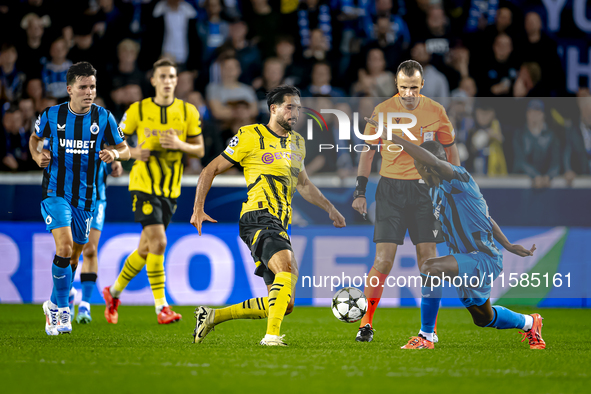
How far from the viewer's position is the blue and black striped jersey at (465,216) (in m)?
5.47

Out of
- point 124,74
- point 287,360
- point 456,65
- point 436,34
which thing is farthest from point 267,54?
point 287,360

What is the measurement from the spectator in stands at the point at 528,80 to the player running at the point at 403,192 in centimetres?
396

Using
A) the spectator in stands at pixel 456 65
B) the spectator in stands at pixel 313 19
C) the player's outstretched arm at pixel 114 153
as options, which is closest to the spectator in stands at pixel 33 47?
the spectator in stands at pixel 313 19

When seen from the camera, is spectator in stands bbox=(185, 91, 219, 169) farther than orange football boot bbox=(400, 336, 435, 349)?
Yes

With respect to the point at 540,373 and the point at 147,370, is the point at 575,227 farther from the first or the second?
the point at 147,370

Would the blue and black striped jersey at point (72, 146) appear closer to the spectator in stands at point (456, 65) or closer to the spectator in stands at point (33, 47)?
the spectator in stands at point (33, 47)

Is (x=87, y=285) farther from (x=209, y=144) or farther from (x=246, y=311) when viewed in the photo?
(x=246, y=311)

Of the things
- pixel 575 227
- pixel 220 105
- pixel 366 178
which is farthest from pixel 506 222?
pixel 220 105

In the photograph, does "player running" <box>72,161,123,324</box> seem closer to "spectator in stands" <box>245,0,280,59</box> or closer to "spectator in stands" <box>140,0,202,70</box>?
"spectator in stands" <box>140,0,202,70</box>

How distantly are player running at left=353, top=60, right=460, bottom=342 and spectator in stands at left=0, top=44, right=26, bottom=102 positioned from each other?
19.8ft

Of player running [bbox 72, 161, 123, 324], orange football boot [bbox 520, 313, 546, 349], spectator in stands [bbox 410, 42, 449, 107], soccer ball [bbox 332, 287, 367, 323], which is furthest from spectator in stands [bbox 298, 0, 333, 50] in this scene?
orange football boot [bbox 520, 313, 546, 349]

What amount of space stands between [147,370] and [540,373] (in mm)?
2282

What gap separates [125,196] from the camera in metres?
8.59

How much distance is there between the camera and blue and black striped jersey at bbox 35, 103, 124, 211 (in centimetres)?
614
